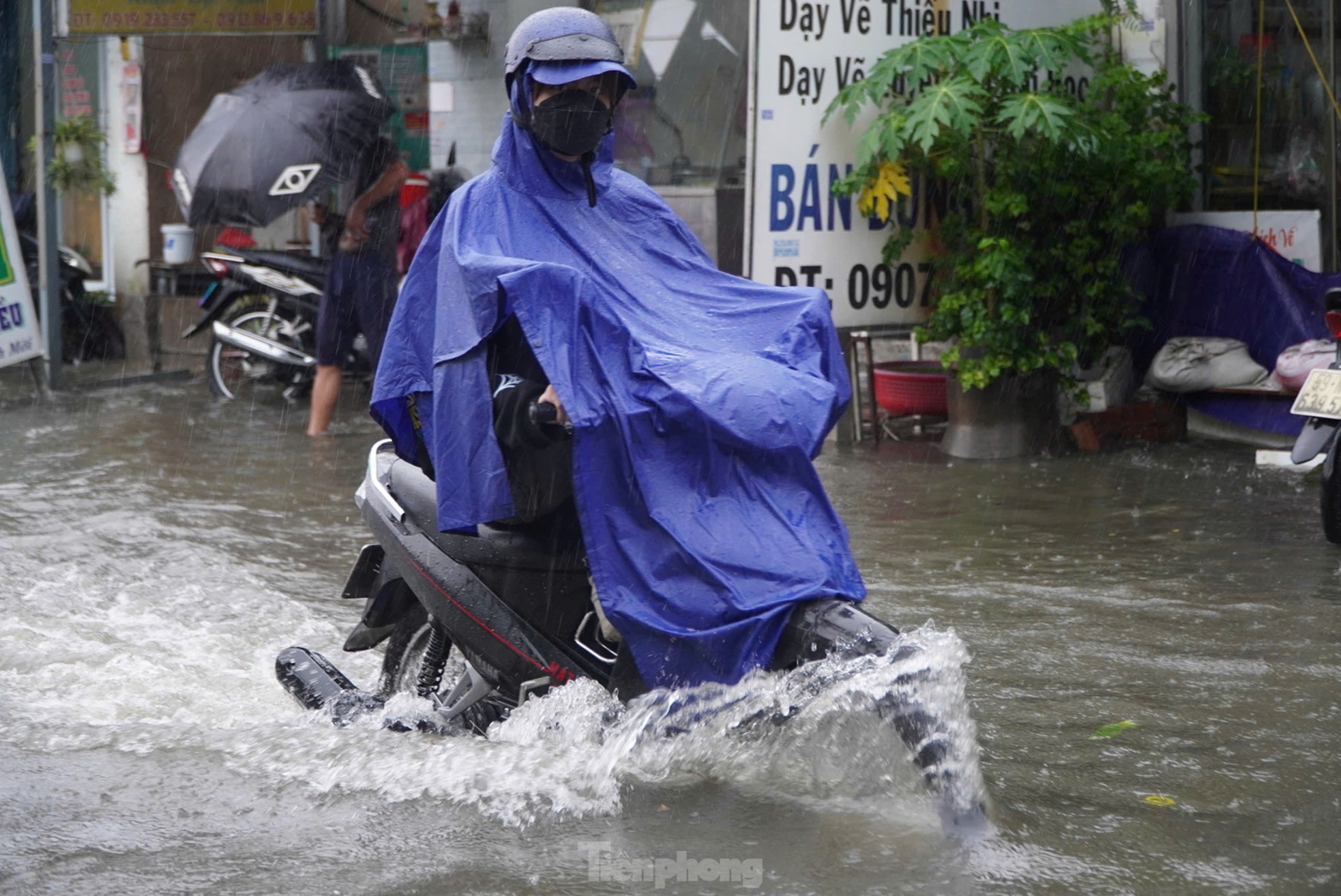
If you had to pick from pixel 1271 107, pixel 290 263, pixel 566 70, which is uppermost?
pixel 1271 107

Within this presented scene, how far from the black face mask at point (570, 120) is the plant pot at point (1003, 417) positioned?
17.1ft

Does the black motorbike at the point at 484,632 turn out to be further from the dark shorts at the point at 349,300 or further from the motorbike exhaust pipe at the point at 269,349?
the motorbike exhaust pipe at the point at 269,349

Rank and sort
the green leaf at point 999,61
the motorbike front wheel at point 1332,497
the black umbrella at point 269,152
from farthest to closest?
the black umbrella at point 269,152 → the green leaf at point 999,61 → the motorbike front wheel at point 1332,497

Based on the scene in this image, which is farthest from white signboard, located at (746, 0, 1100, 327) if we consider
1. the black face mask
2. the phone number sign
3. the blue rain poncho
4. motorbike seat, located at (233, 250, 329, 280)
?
the blue rain poncho

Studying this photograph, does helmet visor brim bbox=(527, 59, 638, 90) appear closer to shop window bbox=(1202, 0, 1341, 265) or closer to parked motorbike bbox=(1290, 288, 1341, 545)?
parked motorbike bbox=(1290, 288, 1341, 545)

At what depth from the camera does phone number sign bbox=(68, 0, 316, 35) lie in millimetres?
10680

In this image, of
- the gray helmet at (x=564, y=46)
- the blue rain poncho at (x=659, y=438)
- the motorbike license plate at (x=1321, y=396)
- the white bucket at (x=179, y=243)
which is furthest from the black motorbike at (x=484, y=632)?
the white bucket at (x=179, y=243)

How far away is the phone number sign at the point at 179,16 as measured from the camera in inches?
420

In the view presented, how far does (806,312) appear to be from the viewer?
3416mm

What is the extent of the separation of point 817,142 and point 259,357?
456cm

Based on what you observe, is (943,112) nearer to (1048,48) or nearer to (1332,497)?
(1048,48)

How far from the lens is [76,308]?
1288 cm

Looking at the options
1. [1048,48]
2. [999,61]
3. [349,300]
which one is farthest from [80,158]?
[1048,48]

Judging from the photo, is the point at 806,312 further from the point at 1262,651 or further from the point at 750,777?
the point at 1262,651
